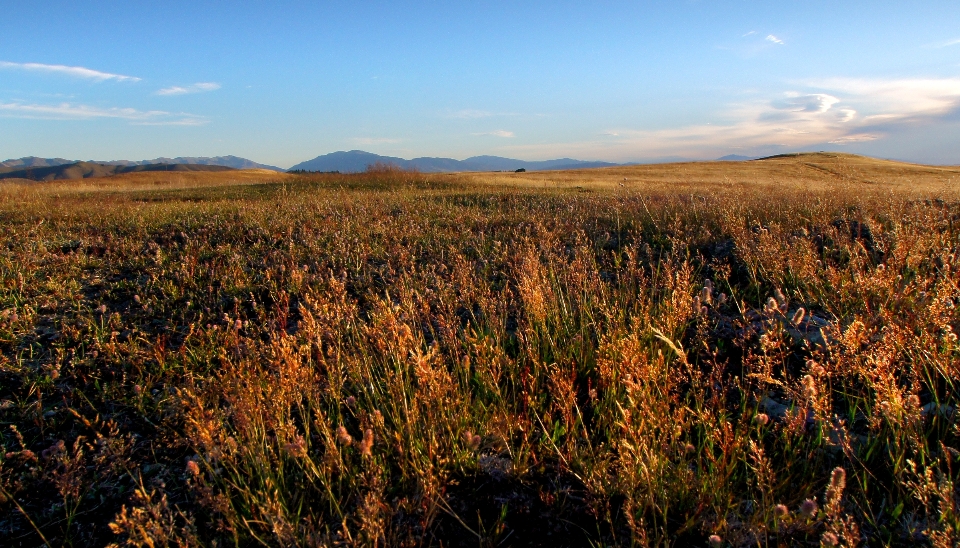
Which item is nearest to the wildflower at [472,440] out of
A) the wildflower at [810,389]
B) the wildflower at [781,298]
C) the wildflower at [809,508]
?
the wildflower at [809,508]

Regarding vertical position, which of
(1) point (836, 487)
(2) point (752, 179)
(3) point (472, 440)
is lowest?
(3) point (472, 440)

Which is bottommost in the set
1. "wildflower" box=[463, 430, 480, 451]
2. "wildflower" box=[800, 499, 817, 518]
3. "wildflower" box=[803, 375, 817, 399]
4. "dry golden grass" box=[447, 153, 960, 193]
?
"wildflower" box=[463, 430, 480, 451]

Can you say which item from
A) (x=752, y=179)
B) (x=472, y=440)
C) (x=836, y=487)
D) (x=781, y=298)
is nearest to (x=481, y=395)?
(x=472, y=440)

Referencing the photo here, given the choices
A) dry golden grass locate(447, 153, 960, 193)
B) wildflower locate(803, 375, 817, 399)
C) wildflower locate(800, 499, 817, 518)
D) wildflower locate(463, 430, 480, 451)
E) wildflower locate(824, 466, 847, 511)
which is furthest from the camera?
dry golden grass locate(447, 153, 960, 193)

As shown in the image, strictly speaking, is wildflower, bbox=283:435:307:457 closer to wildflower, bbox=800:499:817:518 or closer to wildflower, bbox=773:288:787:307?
wildflower, bbox=800:499:817:518

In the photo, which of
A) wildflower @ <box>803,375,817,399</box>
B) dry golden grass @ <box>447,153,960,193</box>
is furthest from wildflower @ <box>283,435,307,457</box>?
dry golden grass @ <box>447,153,960,193</box>

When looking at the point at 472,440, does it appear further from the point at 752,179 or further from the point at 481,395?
the point at 752,179

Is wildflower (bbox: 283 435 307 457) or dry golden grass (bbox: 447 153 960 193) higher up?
dry golden grass (bbox: 447 153 960 193)

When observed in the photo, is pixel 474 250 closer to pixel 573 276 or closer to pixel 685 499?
pixel 573 276

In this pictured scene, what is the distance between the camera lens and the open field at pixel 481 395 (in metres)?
2.02

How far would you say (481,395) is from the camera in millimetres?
2953

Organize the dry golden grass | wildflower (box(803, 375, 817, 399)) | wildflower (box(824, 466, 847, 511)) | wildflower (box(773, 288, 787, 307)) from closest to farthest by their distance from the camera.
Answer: wildflower (box(824, 466, 847, 511)) < wildflower (box(803, 375, 817, 399)) < wildflower (box(773, 288, 787, 307)) < the dry golden grass

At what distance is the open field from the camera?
79.4 inches

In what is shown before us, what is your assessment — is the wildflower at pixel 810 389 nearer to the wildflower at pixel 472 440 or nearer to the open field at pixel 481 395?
the open field at pixel 481 395
